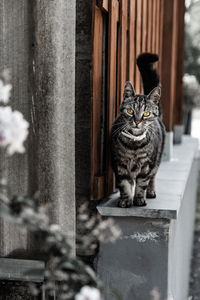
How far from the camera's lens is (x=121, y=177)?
83.2 inches

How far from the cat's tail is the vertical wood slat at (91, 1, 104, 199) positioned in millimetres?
419

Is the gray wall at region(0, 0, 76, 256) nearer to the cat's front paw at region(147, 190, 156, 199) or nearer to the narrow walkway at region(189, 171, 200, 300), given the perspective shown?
the cat's front paw at region(147, 190, 156, 199)

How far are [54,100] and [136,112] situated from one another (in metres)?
0.49

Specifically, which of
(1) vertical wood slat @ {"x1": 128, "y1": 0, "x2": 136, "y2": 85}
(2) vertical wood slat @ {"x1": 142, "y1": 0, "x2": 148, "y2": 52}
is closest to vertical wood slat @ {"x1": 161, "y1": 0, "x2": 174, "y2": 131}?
(2) vertical wood slat @ {"x1": 142, "y1": 0, "x2": 148, "y2": 52}

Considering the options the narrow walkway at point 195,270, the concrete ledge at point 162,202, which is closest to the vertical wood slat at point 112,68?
the concrete ledge at point 162,202

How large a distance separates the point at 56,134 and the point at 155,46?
2972 mm

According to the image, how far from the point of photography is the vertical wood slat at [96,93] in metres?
2.06

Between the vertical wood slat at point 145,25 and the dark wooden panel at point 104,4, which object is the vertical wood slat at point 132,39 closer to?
the vertical wood slat at point 145,25

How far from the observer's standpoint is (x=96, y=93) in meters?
2.14

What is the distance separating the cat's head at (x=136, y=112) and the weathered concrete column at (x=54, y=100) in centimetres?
35

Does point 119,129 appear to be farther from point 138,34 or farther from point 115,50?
point 138,34

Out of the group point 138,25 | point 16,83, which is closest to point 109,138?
point 16,83

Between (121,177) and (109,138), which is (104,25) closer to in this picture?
(109,138)

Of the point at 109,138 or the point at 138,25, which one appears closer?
the point at 109,138
